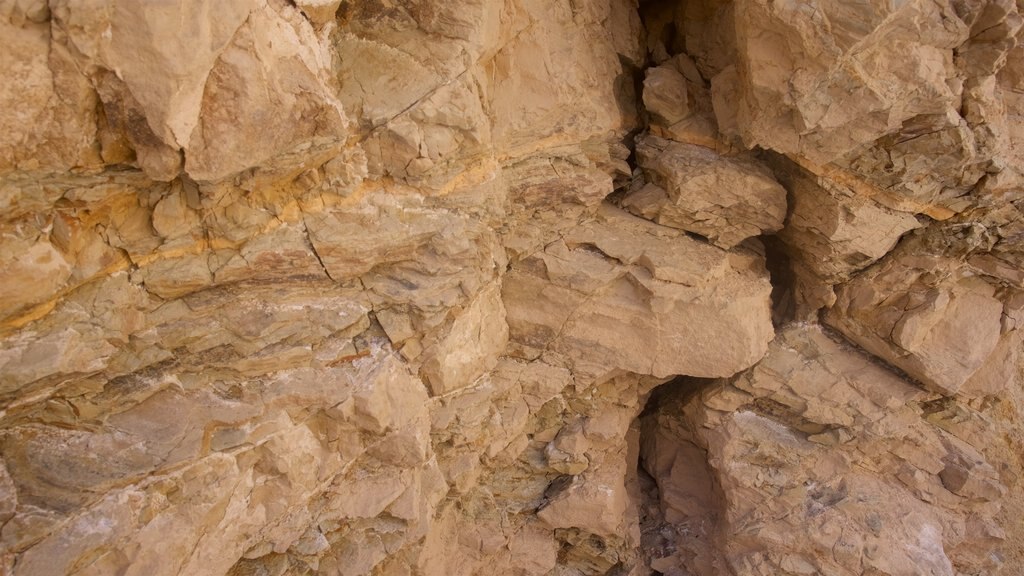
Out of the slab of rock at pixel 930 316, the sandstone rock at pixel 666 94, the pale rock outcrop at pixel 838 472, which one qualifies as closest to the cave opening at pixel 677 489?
the pale rock outcrop at pixel 838 472

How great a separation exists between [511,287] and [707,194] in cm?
145

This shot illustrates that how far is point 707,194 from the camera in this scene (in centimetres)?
427

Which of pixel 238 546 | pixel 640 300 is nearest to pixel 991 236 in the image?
pixel 640 300

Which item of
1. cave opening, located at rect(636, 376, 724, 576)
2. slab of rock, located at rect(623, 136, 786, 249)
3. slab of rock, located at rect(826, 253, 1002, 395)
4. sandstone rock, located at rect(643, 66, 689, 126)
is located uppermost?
sandstone rock, located at rect(643, 66, 689, 126)

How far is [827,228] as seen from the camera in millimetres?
4211

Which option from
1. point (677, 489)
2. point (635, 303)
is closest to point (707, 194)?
point (635, 303)

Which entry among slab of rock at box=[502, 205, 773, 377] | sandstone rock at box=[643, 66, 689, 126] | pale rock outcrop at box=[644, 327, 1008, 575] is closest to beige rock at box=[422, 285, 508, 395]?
slab of rock at box=[502, 205, 773, 377]

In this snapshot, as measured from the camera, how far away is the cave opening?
527 cm

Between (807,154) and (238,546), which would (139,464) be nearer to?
(238,546)

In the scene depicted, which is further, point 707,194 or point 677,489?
point 677,489

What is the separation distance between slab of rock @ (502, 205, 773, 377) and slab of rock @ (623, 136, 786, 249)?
127mm

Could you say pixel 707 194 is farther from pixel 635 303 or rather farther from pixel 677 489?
pixel 677 489

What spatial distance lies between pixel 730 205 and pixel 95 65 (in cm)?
359

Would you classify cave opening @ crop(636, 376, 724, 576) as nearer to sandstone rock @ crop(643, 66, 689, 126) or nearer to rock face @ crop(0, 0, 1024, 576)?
rock face @ crop(0, 0, 1024, 576)
